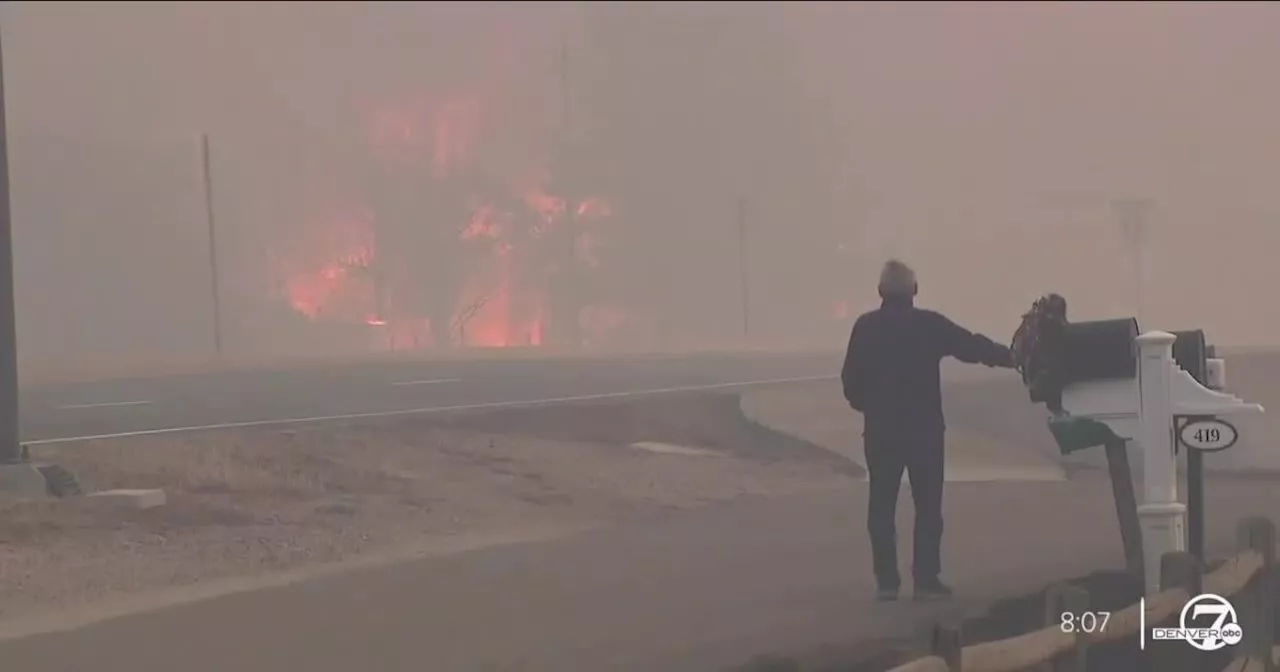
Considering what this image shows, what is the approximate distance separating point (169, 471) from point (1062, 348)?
6.06m

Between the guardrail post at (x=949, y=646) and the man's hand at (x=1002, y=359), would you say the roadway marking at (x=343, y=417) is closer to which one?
the man's hand at (x=1002, y=359)

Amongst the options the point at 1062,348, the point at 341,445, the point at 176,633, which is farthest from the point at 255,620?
the point at 341,445

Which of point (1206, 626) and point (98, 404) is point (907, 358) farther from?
point (98, 404)

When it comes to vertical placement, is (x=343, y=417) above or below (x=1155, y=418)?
below

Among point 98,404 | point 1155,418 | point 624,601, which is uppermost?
point 1155,418

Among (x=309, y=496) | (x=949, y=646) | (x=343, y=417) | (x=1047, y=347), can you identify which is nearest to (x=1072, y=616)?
(x=949, y=646)

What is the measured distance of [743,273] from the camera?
40.7 meters

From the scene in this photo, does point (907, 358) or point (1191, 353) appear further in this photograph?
point (907, 358)

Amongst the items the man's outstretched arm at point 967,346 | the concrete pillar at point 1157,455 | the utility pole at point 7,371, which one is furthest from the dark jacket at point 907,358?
the utility pole at point 7,371

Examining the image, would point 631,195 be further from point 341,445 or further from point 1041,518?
point 1041,518

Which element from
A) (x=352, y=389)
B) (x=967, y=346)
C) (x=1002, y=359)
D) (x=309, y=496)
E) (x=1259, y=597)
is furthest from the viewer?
(x=352, y=389)

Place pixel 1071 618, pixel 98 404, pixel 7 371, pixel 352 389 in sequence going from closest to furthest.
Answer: pixel 1071 618
pixel 7 371
pixel 98 404
pixel 352 389

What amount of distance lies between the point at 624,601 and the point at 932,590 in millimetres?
1270

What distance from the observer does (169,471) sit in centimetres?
949
